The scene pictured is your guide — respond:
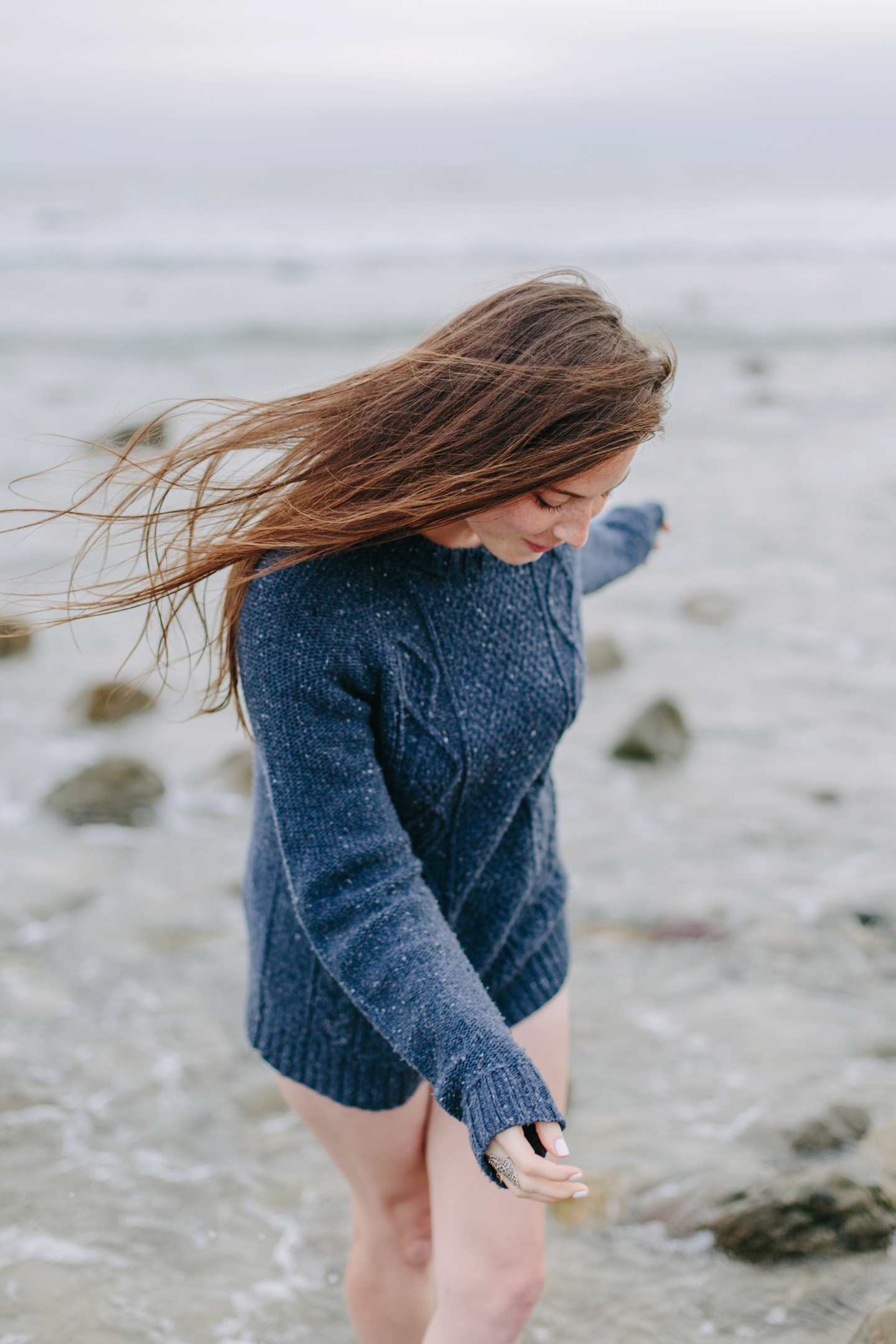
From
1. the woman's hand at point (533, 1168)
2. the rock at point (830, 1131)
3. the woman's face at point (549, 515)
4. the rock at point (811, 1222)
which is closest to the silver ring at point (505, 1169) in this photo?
the woman's hand at point (533, 1168)

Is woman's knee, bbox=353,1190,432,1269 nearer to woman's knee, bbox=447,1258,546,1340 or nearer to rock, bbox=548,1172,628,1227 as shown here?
woman's knee, bbox=447,1258,546,1340

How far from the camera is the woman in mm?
1540

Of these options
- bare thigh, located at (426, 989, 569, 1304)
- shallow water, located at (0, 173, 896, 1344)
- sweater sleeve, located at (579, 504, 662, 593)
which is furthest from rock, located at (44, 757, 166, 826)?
bare thigh, located at (426, 989, 569, 1304)

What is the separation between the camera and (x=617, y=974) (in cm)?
352

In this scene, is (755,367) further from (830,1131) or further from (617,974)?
(830,1131)

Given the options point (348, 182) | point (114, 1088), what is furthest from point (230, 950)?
point (348, 182)

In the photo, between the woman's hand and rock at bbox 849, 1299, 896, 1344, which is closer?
the woman's hand

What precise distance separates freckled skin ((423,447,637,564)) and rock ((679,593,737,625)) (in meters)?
4.52

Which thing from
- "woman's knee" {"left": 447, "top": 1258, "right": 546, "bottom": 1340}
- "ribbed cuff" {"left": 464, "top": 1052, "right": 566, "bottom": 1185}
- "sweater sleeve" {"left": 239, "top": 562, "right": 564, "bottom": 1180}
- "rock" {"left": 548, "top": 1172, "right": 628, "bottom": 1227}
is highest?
"sweater sleeve" {"left": 239, "top": 562, "right": 564, "bottom": 1180}

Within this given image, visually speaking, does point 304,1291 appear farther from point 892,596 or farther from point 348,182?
point 348,182

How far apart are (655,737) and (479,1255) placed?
10.2ft

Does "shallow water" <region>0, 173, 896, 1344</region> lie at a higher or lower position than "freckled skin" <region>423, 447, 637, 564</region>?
lower

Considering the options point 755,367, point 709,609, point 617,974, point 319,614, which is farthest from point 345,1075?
point 755,367

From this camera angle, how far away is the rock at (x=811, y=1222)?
2461 millimetres
